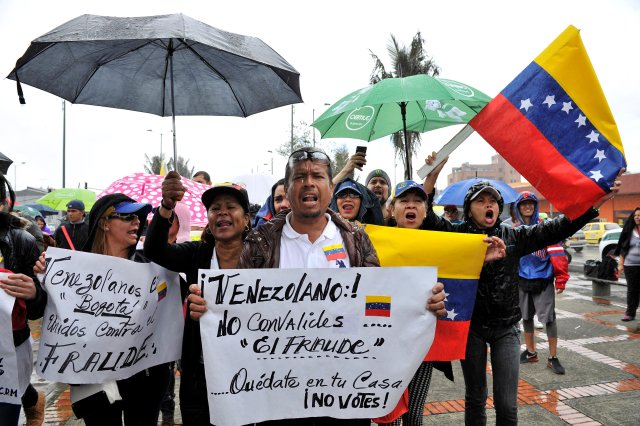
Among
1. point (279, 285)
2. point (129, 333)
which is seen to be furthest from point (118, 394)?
point (279, 285)

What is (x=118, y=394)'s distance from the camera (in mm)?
2561

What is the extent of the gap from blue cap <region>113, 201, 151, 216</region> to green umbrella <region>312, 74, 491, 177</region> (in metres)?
1.83

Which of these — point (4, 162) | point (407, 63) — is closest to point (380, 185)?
point (4, 162)

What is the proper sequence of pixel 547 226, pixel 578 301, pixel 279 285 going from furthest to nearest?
pixel 578 301, pixel 547 226, pixel 279 285

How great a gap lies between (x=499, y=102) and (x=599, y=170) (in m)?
0.77

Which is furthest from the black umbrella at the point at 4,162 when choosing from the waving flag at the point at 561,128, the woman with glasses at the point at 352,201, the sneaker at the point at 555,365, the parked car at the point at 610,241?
the parked car at the point at 610,241

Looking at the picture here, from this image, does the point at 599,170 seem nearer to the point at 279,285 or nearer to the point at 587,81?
the point at 587,81

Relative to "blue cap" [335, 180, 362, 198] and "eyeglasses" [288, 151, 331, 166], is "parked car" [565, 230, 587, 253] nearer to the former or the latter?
"blue cap" [335, 180, 362, 198]

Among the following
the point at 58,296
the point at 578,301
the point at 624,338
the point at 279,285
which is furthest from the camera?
the point at 578,301

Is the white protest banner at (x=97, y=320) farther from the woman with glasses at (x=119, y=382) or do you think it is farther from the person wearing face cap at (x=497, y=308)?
the person wearing face cap at (x=497, y=308)

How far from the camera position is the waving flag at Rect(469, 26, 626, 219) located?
9.46 ft

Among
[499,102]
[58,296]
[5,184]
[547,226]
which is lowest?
[58,296]

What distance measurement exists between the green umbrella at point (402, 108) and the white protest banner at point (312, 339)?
1.85 metres

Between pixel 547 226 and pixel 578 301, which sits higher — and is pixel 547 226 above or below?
above
